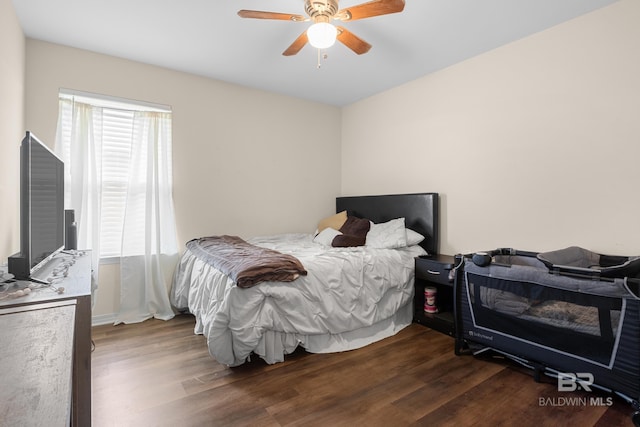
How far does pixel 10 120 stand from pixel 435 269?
11.1ft

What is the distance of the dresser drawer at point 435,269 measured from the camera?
273cm

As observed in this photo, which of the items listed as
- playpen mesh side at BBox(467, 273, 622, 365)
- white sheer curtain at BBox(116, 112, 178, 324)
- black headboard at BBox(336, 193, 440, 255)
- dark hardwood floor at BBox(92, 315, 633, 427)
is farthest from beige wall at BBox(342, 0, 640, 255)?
white sheer curtain at BBox(116, 112, 178, 324)

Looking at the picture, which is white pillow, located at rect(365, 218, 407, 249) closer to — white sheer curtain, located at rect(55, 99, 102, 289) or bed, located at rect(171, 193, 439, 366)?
bed, located at rect(171, 193, 439, 366)

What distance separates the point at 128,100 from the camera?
3.09m

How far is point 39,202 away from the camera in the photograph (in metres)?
1.60

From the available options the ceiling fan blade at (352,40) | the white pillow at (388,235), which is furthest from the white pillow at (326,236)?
the ceiling fan blade at (352,40)

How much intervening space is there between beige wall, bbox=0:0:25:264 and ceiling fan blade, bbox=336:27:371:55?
6.86 ft

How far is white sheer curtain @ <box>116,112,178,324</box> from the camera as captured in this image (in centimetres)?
310

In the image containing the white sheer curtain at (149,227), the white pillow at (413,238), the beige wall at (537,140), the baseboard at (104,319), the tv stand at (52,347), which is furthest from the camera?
the white pillow at (413,238)

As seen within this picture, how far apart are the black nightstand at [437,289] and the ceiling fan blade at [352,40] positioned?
1.86m

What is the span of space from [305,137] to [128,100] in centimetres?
205

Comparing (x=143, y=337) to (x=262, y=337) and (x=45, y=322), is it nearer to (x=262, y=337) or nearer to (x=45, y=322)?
(x=262, y=337)

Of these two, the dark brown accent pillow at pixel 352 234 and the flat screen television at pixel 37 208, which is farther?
the dark brown accent pillow at pixel 352 234

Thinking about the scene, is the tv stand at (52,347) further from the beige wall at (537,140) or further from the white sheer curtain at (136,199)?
the beige wall at (537,140)
